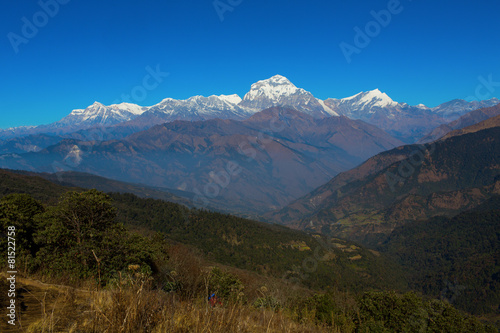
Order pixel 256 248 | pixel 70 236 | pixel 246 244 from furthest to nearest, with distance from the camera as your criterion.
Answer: pixel 246 244 < pixel 256 248 < pixel 70 236

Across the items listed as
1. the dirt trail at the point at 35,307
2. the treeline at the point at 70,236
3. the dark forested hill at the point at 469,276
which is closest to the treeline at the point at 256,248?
the dark forested hill at the point at 469,276

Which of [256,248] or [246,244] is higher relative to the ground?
[246,244]

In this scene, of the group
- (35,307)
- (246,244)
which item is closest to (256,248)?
(246,244)

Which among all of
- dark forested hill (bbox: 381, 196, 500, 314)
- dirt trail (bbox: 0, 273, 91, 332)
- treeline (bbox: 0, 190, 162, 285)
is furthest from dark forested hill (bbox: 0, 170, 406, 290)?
dirt trail (bbox: 0, 273, 91, 332)

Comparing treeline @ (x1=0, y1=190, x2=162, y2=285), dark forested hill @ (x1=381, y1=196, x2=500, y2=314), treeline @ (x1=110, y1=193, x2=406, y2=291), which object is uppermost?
treeline @ (x1=0, y1=190, x2=162, y2=285)

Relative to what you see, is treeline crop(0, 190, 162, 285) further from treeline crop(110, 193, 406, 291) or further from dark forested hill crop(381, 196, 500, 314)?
dark forested hill crop(381, 196, 500, 314)

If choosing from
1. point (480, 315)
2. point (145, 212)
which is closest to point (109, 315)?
point (145, 212)

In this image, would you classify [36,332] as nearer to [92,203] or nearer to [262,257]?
[92,203]

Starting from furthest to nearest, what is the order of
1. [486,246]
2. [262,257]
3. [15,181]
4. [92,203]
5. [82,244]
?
[486,246] → [15,181] → [262,257] → [92,203] → [82,244]

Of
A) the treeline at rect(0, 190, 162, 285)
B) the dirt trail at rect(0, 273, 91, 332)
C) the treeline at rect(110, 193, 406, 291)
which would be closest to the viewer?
the dirt trail at rect(0, 273, 91, 332)

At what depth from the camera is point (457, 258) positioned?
627ft

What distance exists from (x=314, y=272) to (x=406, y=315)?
98.6 meters

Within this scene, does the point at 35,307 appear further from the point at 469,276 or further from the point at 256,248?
the point at 469,276

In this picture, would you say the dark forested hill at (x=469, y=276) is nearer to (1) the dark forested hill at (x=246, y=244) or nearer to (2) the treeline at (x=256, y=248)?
(2) the treeline at (x=256, y=248)
